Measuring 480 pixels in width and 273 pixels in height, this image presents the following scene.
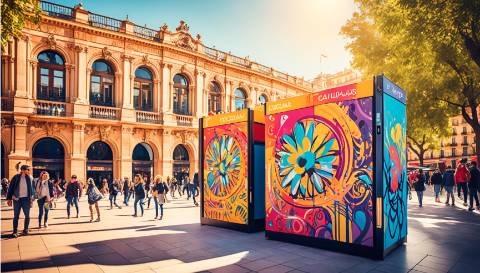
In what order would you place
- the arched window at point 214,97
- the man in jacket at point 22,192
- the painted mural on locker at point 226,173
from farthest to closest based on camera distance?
the arched window at point 214,97, the painted mural on locker at point 226,173, the man in jacket at point 22,192

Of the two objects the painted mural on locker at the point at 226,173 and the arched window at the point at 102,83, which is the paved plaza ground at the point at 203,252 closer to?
the painted mural on locker at the point at 226,173

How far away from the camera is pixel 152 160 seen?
25078mm

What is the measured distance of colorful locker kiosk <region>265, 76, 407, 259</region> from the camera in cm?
587

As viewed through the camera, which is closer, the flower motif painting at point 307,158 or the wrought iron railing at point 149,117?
the flower motif painting at point 307,158

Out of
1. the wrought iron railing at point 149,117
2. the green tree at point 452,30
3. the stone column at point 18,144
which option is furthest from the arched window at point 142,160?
the green tree at point 452,30

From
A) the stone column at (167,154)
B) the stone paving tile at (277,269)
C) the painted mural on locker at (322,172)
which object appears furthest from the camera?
the stone column at (167,154)

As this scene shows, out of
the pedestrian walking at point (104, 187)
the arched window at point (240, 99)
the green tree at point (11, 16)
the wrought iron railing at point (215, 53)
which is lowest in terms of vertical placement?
the pedestrian walking at point (104, 187)

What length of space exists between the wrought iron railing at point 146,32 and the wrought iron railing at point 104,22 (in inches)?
51.1

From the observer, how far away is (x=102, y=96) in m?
23.1

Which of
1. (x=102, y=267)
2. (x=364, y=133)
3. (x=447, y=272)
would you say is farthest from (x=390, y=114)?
(x=102, y=267)

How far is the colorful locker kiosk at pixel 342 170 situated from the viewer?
19.2 ft

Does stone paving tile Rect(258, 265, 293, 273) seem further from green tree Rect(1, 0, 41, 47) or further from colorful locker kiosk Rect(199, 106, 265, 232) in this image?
green tree Rect(1, 0, 41, 47)

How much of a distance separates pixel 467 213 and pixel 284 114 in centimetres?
887

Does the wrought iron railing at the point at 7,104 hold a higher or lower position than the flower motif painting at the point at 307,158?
higher
